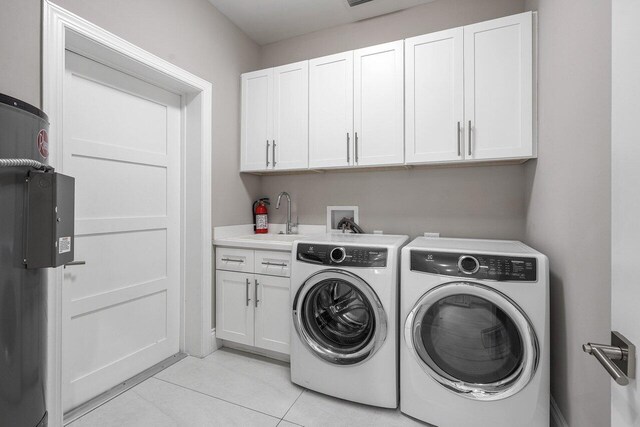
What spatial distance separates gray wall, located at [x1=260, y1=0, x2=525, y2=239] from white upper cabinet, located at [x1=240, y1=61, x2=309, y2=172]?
344mm

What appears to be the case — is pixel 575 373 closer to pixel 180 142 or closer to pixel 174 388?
pixel 174 388

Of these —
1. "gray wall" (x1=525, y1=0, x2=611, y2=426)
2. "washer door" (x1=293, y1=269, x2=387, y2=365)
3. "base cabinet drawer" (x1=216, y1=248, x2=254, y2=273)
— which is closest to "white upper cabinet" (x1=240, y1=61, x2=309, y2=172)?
"base cabinet drawer" (x1=216, y1=248, x2=254, y2=273)

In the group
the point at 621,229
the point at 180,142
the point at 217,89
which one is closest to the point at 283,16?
the point at 217,89

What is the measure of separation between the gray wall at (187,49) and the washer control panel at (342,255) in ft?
3.17

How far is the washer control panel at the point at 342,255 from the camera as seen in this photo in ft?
5.52

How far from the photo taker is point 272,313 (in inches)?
84.8

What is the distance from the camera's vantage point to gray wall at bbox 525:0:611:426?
106 centimetres

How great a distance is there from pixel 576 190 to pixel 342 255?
1.13 m

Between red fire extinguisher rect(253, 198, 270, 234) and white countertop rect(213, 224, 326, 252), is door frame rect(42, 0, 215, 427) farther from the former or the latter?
red fire extinguisher rect(253, 198, 270, 234)

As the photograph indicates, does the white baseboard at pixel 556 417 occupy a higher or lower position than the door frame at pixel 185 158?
lower

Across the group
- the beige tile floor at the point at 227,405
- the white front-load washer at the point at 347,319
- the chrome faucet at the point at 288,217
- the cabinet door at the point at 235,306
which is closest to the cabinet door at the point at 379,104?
the white front-load washer at the point at 347,319

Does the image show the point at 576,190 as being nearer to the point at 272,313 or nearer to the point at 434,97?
the point at 434,97

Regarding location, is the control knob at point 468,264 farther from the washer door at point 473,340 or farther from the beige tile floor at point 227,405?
the beige tile floor at point 227,405

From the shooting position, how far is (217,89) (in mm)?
2406
